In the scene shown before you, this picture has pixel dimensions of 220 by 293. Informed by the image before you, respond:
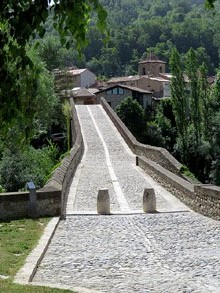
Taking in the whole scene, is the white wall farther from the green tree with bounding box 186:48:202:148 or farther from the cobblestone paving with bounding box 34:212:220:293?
the cobblestone paving with bounding box 34:212:220:293

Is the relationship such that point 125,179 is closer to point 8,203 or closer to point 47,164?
point 8,203

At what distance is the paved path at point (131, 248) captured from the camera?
8.77 m

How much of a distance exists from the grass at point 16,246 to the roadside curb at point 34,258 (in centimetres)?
9

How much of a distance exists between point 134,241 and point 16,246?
273cm

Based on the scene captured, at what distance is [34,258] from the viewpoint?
9977mm

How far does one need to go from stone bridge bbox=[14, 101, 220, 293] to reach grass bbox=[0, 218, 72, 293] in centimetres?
39

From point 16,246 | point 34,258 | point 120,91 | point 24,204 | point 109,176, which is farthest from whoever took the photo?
point 120,91

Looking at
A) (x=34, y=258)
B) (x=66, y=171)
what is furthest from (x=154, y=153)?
(x=34, y=258)

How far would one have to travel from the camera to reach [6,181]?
27297 mm

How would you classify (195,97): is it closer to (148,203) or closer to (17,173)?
(17,173)

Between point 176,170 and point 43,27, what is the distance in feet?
71.9

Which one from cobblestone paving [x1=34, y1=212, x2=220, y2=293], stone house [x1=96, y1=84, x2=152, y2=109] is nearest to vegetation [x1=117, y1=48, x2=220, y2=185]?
stone house [x1=96, y1=84, x2=152, y2=109]

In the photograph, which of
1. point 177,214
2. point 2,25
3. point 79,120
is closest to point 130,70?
point 79,120

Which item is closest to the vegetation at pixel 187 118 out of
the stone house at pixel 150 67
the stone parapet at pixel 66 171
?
the stone parapet at pixel 66 171
